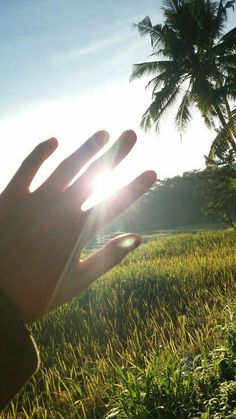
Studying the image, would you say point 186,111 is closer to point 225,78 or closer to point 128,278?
point 225,78

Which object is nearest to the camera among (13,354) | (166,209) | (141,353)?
(13,354)

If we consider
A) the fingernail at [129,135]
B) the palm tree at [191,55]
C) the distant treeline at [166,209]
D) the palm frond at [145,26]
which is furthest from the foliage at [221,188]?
the distant treeline at [166,209]

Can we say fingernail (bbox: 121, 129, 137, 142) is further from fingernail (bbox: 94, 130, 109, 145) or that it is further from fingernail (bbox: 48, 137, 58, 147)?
fingernail (bbox: 48, 137, 58, 147)

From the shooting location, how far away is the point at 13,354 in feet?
2.63

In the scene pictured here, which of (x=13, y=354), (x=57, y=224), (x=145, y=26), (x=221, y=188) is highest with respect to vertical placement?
(x=145, y=26)

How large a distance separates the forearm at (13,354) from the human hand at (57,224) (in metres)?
0.12

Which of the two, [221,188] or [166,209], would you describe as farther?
[166,209]

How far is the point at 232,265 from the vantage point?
730cm

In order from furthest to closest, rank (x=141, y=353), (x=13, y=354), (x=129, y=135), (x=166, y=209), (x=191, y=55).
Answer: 1. (x=166, y=209)
2. (x=191, y=55)
3. (x=141, y=353)
4. (x=129, y=135)
5. (x=13, y=354)

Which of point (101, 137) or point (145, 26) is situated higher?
point (145, 26)

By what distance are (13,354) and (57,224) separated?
1.13 ft

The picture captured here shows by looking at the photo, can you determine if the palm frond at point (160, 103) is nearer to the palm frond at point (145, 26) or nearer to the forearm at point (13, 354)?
the palm frond at point (145, 26)

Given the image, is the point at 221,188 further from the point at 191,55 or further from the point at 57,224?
the point at 57,224

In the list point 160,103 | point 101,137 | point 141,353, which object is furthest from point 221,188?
point 101,137
